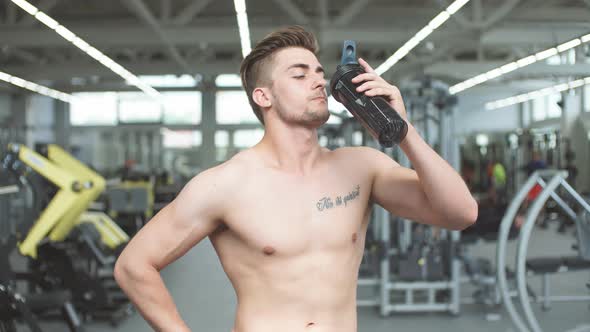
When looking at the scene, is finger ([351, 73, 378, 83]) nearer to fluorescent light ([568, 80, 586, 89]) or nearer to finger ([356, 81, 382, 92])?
finger ([356, 81, 382, 92])

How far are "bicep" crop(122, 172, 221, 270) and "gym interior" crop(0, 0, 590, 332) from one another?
352 millimetres

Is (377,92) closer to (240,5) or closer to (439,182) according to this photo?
(439,182)

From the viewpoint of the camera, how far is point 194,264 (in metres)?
5.89

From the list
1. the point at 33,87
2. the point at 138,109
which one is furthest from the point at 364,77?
the point at 138,109

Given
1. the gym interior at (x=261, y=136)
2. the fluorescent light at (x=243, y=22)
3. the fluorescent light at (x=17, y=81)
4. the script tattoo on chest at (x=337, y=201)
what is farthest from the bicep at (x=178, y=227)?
the fluorescent light at (x=17, y=81)

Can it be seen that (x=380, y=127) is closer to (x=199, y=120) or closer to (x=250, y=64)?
(x=250, y=64)

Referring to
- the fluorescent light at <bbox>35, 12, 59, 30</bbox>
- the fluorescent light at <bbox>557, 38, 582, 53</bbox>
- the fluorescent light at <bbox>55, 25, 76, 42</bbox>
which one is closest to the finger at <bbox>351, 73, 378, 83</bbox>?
the fluorescent light at <bbox>557, 38, 582, 53</bbox>

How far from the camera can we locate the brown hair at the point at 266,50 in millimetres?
1250

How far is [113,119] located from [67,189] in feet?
40.7

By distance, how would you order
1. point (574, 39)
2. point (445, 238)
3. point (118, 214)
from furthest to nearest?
point (118, 214) → point (445, 238) → point (574, 39)

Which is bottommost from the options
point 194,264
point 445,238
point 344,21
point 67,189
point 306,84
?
point 194,264

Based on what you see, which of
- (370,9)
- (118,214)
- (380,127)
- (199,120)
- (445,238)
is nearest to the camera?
(380,127)

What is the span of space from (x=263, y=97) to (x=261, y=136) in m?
1.54

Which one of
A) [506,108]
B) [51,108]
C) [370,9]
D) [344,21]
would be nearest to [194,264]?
[344,21]
